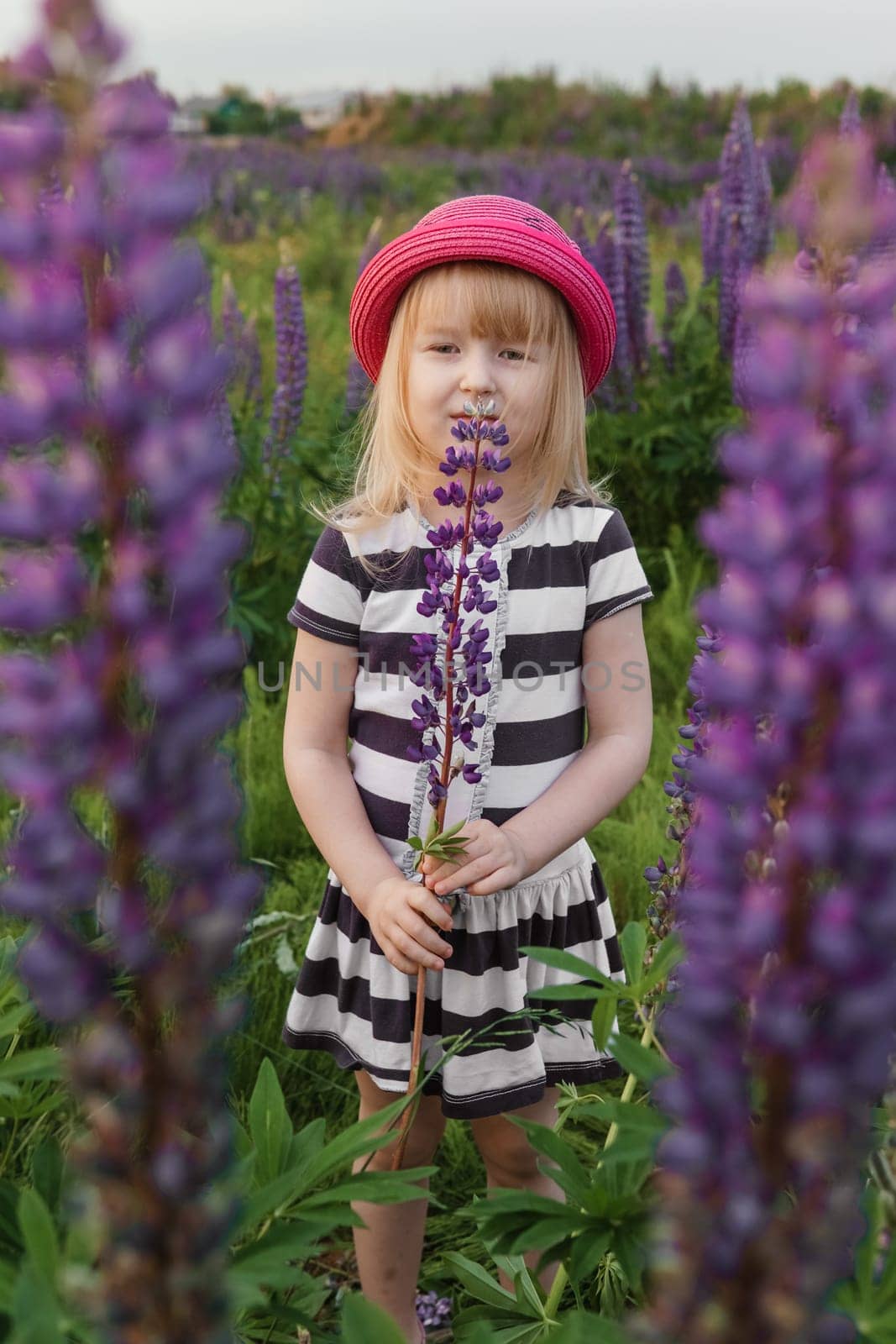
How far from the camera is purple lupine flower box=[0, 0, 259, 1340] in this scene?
67 centimetres

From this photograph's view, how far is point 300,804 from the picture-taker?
1930mm

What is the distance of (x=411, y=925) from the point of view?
1640 mm

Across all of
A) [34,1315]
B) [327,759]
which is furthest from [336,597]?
[34,1315]

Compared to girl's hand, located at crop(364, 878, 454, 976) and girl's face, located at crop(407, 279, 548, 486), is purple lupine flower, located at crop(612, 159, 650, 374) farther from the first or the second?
girl's hand, located at crop(364, 878, 454, 976)

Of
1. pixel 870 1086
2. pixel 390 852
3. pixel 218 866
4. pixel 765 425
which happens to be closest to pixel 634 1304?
pixel 390 852

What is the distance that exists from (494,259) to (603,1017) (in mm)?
1149

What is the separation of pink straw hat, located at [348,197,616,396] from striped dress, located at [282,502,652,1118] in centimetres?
29

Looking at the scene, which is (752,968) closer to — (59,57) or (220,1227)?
(220,1227)

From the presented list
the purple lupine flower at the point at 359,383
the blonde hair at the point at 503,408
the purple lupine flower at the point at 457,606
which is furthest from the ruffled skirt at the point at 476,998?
the purple lupine flower at the point at 359,383

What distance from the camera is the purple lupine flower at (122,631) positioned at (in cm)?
67

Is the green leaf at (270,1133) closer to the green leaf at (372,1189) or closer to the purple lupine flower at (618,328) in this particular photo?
the green leaf at (372,1189)

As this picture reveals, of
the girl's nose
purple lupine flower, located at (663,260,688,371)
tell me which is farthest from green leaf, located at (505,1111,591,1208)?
purple lupine flower, located at (663,260,688,371)

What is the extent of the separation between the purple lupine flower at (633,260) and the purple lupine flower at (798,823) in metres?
4.19

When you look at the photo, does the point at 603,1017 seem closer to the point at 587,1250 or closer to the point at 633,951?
the point at 633,951
